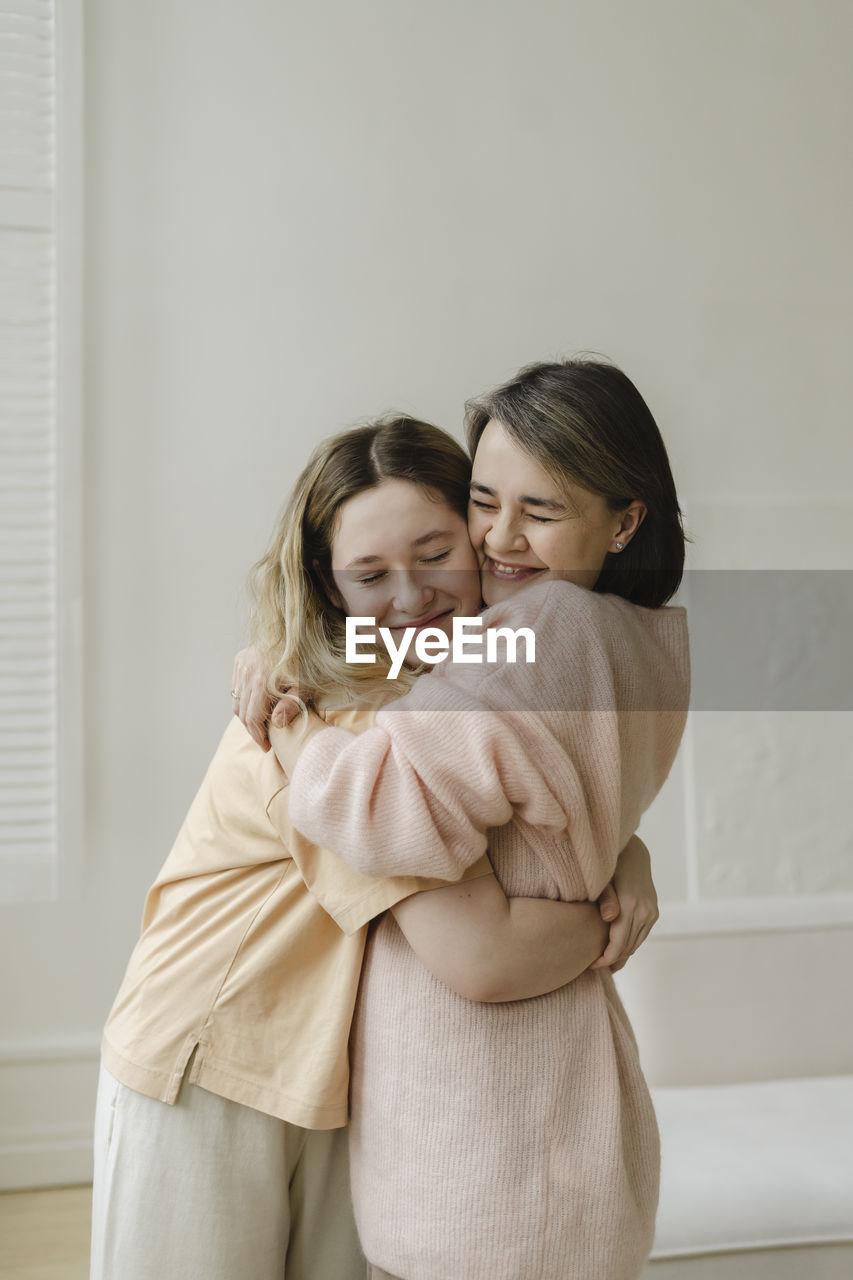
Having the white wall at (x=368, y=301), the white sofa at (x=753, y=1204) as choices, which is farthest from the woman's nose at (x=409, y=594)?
the white wall at (x=368, y=301)

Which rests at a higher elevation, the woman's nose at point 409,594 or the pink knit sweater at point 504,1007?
the woman's nose at point 409,594

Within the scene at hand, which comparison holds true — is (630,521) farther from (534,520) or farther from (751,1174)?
(751,1174)

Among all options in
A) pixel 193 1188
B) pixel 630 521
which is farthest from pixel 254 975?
pixel 630 521

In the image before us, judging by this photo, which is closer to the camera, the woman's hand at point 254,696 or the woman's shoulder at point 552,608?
the woman's shoulder at point 552,608

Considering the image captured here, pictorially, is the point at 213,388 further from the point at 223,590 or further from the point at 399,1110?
the point at 399,1110

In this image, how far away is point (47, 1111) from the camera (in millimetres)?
2080

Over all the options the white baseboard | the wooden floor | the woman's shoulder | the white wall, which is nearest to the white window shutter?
the white wall

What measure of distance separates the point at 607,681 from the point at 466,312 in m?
1.53

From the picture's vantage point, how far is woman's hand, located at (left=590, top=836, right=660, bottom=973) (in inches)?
36.4

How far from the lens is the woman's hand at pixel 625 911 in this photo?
0.93 meters

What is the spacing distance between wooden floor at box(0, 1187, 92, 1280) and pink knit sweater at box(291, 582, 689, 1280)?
47.4 inches

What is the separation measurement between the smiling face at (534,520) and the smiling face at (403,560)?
38 mm

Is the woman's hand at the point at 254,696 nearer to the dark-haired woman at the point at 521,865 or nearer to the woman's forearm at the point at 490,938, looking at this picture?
the dark-haired woman at the point at 521,865

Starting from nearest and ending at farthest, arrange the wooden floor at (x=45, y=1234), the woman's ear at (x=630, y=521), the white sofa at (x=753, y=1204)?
the woman's ear at (x=630, y=521), the white sofa at (x=753, y=1204), the wooden floor at (x=45, y=1234)
